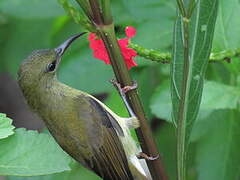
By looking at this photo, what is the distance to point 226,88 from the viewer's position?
3221 mm

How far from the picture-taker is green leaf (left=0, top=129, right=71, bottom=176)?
2338mm

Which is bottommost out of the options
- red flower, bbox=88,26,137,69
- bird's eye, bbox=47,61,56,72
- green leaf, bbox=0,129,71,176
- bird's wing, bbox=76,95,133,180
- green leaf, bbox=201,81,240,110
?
bird's wing, bbox=76,95,133,180

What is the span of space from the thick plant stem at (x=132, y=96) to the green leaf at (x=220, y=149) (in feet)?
3.62

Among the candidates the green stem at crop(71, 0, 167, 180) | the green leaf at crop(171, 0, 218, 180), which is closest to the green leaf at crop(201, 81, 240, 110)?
the green leaf at crop(171, 0, 218, 180)

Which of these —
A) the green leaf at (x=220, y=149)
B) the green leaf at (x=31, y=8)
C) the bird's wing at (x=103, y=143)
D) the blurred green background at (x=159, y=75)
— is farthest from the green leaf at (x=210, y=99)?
the green leaf at (x=31, y=8)

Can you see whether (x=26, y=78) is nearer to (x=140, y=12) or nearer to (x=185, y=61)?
(x=140, y=12)

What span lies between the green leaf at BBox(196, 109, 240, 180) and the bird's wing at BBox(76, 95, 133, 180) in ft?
1.67

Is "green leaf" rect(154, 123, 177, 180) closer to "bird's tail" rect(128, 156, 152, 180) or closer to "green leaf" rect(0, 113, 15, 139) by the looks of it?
"bird's tail" rect(128, 156, 152, 180)

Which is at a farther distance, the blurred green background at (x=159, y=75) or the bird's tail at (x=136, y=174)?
the bird's tail at (x=136, y=174)

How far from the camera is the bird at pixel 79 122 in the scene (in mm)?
3176

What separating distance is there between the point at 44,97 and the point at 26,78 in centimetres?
22

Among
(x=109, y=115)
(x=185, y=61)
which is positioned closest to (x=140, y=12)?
(x=109, y=115)

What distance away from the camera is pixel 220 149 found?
344cm

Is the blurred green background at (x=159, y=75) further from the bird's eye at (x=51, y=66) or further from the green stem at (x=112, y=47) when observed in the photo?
the green stem at (x=112, y=47)
